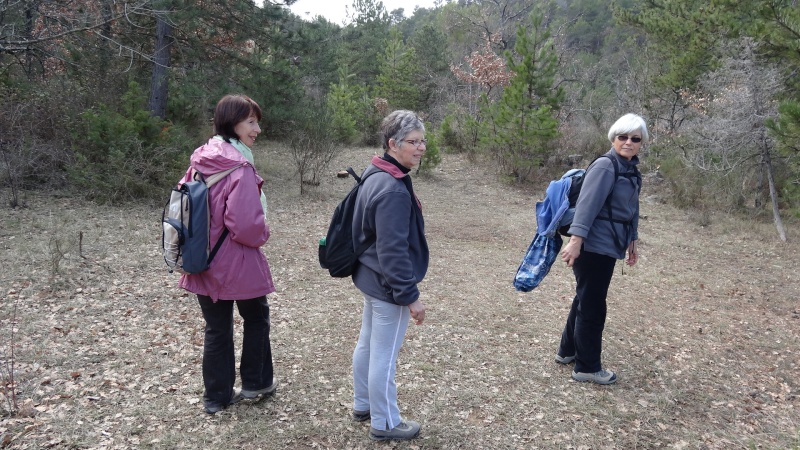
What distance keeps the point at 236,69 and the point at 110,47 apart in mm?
2282

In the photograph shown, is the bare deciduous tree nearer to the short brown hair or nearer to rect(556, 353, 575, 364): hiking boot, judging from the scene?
rect(556, 353, 575, 364): hiking boot

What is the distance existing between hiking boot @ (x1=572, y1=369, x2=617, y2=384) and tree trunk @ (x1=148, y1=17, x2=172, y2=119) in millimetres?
8780

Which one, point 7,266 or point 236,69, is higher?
point 236,69

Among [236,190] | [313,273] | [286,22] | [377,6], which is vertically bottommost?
[313,273]

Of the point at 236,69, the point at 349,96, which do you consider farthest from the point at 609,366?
the point at 349,96

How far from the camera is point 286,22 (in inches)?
430

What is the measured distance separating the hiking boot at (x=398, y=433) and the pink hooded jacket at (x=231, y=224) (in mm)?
959

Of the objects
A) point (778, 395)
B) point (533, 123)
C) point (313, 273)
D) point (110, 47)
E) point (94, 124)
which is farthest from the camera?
point (533, 123)

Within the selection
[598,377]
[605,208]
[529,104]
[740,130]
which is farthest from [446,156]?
[605,208]

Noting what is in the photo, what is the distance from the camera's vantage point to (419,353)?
A: 4.12m

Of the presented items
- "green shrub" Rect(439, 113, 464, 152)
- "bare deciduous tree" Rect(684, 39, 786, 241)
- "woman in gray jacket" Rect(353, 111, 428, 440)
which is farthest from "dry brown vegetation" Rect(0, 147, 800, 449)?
"green shrub" Rect(439, 113, 464, 152)

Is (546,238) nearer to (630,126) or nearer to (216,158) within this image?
(630,126)

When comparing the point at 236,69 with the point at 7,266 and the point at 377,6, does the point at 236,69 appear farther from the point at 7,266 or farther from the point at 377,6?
the point at 377,6

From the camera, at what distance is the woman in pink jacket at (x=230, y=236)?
2.66m
